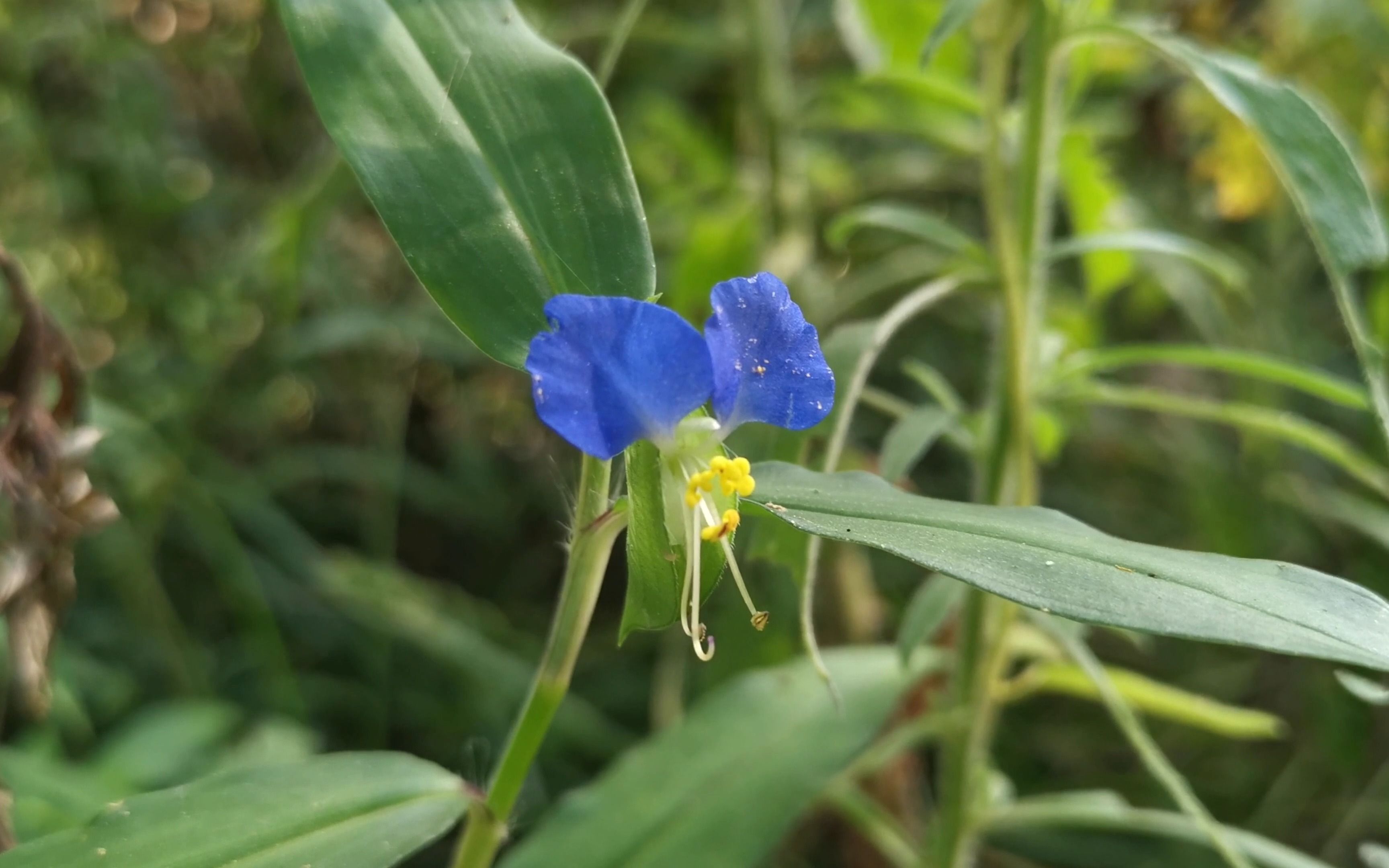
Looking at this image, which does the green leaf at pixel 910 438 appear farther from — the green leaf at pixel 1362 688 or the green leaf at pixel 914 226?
the green leaf at pixel 1362 688

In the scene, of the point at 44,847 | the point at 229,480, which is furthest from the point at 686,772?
the point at 229,480

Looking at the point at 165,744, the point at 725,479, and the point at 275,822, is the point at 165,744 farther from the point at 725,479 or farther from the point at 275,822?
the point at 725,479

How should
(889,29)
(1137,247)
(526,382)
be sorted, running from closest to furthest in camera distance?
(1137,247), (889,29), (526,382)

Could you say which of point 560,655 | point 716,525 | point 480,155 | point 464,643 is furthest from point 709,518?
point 464,643

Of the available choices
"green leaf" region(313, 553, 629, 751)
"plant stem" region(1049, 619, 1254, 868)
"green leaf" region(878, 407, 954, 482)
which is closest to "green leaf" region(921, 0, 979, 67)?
"green leaf" region(878, 407, 954, 482)

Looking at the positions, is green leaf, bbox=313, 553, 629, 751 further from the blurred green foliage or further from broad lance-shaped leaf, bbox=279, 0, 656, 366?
broad lance-shaped leaf, bbox=279, 0, 656, 366

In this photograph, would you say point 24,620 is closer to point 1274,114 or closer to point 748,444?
point 748,444
